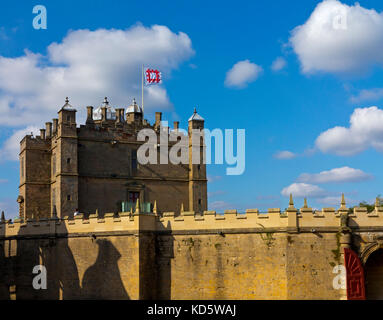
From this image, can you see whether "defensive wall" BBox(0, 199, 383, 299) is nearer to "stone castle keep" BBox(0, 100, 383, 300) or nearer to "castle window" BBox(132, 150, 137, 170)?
"stone castle keep" BBox(0, 100, 383, 300)

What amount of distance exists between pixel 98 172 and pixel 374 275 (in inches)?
A: 1045

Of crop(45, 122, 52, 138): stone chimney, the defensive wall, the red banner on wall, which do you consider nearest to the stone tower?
crop(45, 122, 52, 138): stone chimney

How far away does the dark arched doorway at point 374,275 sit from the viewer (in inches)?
1442

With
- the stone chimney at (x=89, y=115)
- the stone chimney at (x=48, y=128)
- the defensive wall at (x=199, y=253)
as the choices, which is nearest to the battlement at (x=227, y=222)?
the defensive wall at (x=199, y=253)

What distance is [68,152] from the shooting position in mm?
52656

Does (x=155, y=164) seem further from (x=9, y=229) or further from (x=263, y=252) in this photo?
(x=263, y=252)

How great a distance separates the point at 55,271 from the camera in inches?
1683

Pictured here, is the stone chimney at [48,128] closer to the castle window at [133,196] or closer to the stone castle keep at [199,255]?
the castle window at [133,196]

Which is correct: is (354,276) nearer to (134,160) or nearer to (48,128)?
(134,160)

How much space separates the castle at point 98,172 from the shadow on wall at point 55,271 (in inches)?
289

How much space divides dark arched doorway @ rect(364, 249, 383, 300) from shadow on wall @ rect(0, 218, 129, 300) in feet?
50.1

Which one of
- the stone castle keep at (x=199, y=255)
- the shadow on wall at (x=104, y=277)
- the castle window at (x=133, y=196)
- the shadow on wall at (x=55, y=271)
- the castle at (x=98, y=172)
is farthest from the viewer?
the castle window at (x=133, y=196)

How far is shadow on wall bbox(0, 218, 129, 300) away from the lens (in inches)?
1567

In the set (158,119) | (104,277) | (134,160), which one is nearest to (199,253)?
(104,277)
